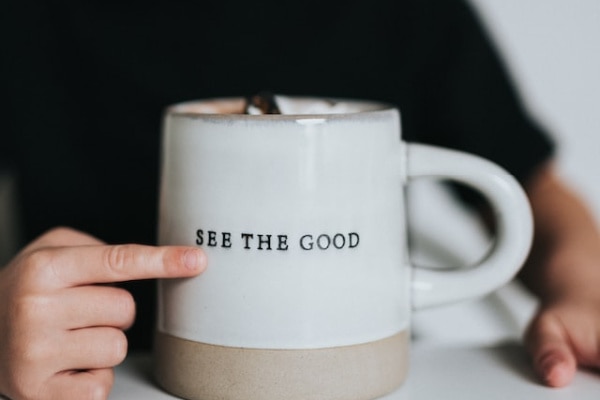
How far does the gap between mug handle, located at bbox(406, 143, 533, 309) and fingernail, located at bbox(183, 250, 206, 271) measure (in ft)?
0.42

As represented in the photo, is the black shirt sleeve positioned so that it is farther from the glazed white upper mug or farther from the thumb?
the glazed white upper mug

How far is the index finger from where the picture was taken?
0.38 m

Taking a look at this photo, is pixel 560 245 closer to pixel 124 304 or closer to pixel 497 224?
pixel 497 224

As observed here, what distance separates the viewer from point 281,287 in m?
0.37

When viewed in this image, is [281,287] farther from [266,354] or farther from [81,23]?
[81,23]

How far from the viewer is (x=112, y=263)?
0.39 metres

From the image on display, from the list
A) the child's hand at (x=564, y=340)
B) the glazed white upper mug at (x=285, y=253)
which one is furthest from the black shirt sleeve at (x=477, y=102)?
the glazed white upper mug at (x=285, y=253)

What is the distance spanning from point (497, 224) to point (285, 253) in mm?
140

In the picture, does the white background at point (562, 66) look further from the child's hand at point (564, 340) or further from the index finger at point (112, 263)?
the index finger at point (112, 263)

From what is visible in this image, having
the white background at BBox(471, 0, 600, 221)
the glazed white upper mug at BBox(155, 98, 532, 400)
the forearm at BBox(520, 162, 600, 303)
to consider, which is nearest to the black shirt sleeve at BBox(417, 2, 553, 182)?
the forearm at BBox(520, 162, 600, 303)

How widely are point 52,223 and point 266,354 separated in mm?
545

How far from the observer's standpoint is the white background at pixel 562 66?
104 cm

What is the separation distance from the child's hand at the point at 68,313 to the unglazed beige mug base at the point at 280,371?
4 cm

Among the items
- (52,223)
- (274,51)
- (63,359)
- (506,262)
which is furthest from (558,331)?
(52,223)
